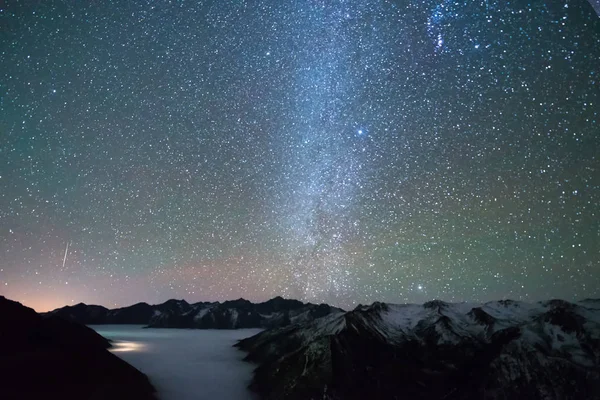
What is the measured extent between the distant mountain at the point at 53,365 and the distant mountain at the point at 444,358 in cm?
2001

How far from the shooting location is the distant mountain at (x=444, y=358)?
43.0m

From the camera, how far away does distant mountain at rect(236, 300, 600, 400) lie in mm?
42969

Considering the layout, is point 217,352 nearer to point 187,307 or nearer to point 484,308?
point 484,308

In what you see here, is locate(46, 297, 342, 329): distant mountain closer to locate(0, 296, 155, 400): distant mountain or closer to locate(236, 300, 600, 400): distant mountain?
locate(236, 300, 600, 400): distant mountain

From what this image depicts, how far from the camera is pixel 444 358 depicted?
164 ft

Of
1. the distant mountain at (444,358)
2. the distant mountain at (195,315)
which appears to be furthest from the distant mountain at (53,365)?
the distant mountain at (195,315)

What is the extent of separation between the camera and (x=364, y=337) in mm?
51969

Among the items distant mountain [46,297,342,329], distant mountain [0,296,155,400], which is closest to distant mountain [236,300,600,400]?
distant mountain [0,296,155,400]

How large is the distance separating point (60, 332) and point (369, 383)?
41.8 metres

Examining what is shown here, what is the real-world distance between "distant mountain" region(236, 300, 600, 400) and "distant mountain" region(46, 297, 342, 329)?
108674mm

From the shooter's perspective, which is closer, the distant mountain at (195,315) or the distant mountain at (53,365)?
the distant mountain at (53,365)

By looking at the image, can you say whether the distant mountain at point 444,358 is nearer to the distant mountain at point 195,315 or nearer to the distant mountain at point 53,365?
the distant mountain at point 53,365

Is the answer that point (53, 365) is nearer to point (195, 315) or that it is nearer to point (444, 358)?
point (444, 358)

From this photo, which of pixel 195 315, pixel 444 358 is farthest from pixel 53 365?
pixel 195 315
